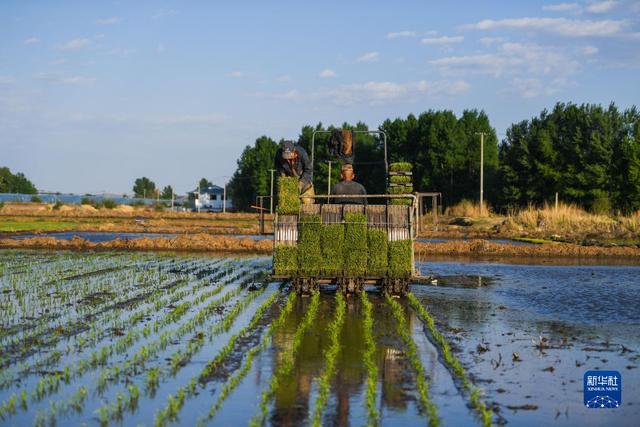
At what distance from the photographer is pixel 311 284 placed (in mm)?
17531

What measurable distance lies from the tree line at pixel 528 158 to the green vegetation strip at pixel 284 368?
33278mm

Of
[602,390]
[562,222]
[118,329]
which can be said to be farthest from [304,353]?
[562,222]

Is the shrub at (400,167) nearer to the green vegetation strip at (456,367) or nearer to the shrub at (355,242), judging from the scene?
the shrub at (355,242)

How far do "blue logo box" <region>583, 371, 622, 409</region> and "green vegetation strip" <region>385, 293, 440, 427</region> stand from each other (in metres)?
1.76

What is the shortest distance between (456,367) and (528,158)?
187ft

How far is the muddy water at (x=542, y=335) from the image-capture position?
28.3 ft

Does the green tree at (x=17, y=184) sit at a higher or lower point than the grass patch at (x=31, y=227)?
higher

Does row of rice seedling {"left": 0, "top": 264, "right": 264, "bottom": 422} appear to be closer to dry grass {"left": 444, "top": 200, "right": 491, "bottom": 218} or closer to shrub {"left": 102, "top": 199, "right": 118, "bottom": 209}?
dry grass {"left": 444, "top": 200, "right": 491, "bottom": 218}

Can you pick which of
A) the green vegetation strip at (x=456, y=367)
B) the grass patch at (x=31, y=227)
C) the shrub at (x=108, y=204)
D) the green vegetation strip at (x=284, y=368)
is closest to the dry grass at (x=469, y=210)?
the grass patch at (x=31, y=227)

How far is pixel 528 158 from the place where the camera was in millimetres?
64812

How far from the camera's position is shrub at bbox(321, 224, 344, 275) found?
17.1m

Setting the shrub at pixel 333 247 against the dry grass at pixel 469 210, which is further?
the dry grass at pixel 469 210

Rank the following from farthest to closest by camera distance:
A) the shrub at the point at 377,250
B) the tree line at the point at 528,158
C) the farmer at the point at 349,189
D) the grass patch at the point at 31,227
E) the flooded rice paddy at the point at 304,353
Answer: the tree line at the point at 528,158, the grass patch at the point at 31,227, the farmer at the point at 349,189, the shrub at the point at 377,250, the flooded rice paddy at the point at 304,353

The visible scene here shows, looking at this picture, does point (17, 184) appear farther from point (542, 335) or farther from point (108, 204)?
point (542, 335)
